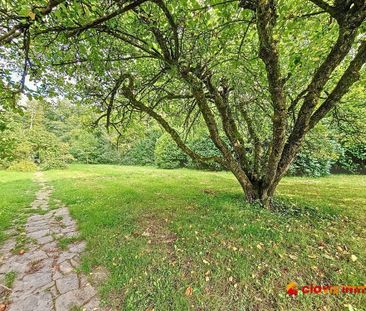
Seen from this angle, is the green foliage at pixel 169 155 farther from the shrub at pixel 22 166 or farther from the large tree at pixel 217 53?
the large tree at pixel 217 53

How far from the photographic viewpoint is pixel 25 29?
192 cm

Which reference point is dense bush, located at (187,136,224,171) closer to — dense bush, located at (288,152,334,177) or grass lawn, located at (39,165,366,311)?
dense bush, located at (288,152,334,177)

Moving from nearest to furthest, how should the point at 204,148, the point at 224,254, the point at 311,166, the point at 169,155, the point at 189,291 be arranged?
1. the point at 189,291
2. the point at 224,254
3. the point at 311,166
4. the point at 204,148
5. the point at 169,155

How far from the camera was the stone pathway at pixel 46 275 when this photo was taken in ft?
7.38

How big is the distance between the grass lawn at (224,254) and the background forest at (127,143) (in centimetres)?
204

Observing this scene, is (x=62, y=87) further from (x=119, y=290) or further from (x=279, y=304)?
(x=279, y=304)

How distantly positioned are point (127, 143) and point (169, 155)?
6138 mm

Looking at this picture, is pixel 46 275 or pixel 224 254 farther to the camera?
pixel 224 254

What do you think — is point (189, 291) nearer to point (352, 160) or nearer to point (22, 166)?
point (352, 160)

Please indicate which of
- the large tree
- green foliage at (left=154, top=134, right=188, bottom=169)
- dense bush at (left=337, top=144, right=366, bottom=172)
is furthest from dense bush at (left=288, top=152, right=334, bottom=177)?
green foliage at (left=154, top=134, right=188, bottom=169)

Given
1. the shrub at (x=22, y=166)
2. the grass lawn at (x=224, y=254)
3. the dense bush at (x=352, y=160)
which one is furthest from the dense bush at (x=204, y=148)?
the shrub at (x=22, y=166)

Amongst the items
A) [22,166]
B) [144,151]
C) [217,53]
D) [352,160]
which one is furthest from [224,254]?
[144,151]

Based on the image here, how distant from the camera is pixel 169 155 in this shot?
17328mm

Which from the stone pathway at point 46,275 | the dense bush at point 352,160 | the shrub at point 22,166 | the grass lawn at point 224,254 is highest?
the dense bush at point 352,160
